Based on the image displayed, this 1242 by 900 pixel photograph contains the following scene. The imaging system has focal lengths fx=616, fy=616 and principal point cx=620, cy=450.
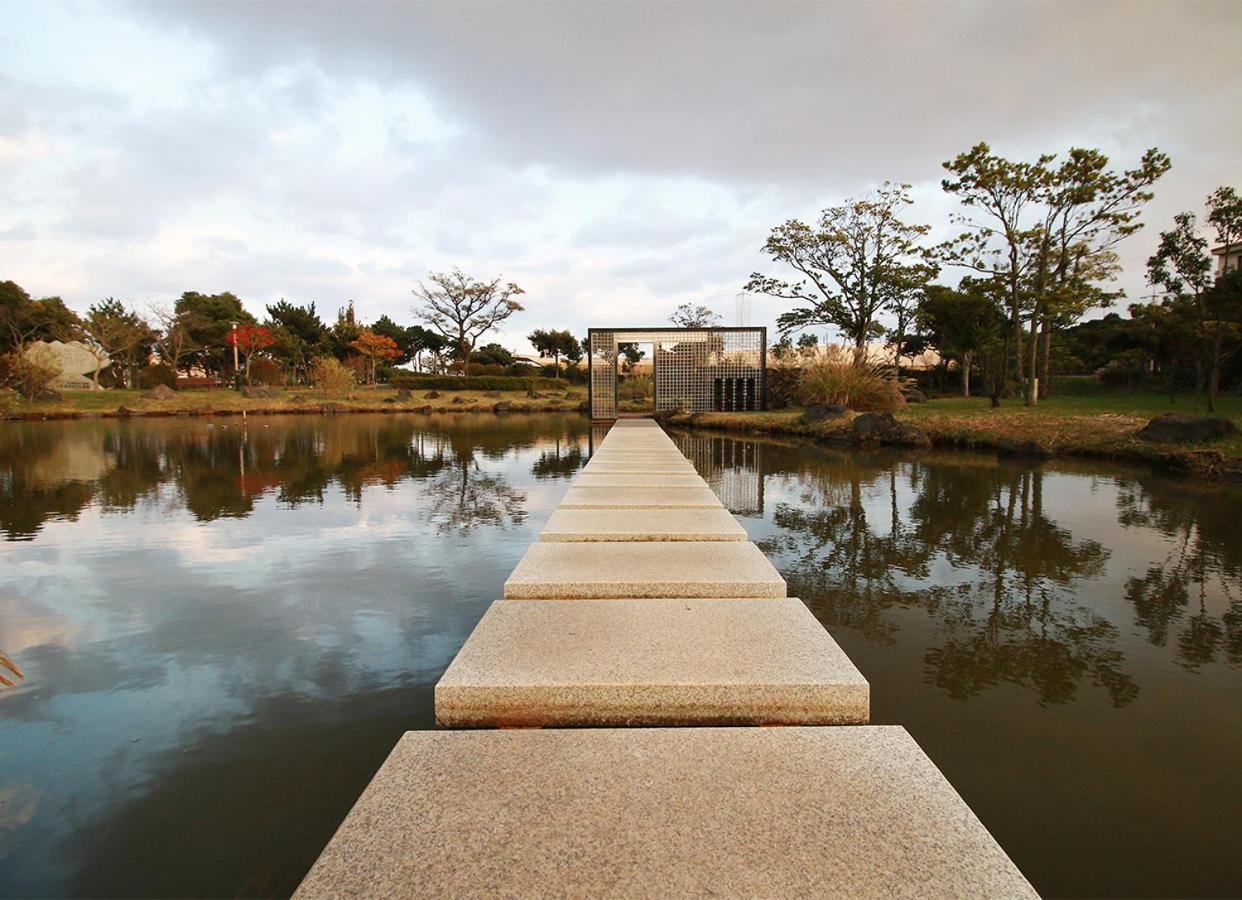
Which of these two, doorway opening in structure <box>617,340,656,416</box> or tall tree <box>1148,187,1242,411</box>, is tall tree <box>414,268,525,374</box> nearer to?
doorway opening in structure <box>617,340,656,416</box>

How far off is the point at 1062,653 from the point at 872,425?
8.54m

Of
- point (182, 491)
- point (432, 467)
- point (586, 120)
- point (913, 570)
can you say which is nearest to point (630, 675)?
point (913, 570)

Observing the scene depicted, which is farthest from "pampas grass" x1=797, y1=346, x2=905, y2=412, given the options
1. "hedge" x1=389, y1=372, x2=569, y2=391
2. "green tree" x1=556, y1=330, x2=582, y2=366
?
"green tree" x1=556, y1=330, x2=582, y2=366

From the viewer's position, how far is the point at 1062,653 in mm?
2555

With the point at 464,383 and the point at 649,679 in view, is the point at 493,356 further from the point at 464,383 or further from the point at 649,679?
the point at 649,679

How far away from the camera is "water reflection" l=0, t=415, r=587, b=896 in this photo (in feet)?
5.10

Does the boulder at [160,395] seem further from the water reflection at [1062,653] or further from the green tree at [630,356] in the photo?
the water reflection at [1062,653]

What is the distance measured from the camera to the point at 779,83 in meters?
9.17

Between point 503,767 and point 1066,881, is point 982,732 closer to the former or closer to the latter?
point 1066,881

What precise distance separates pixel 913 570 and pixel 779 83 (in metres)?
8.25

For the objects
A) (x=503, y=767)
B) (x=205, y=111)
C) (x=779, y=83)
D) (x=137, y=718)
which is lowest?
(x=137, y=718)

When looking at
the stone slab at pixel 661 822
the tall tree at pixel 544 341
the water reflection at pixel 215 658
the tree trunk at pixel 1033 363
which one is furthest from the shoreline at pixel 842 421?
the tall tree at pixel 544 341

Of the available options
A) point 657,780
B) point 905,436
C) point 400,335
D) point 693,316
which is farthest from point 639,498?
point 400,335

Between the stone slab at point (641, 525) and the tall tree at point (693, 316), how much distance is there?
26.0m
